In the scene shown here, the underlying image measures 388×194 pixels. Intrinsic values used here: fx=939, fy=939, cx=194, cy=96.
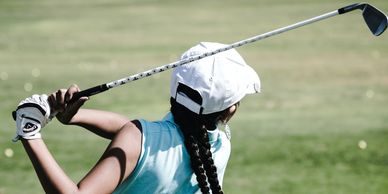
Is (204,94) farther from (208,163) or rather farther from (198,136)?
(208,163)

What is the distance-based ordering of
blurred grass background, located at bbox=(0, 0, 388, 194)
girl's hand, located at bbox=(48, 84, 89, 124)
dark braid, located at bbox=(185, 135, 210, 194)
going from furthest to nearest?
blurred grass background, located at bbox=(0, 0, 388, 194) < dark braid, located at bbox=(185, 135, 210, 194) < girl's hand, located at bbox=(48, 84, 89, 124)

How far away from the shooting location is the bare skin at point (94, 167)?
10.2 ft

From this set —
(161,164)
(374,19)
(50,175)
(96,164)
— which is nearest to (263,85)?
(374,19)

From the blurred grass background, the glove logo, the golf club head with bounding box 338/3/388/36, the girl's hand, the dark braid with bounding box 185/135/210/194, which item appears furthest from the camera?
the blurred grass background

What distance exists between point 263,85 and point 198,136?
364 inches

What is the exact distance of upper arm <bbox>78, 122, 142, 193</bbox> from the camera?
125 inches

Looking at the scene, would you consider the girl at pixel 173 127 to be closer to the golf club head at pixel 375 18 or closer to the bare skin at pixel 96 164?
the bare skin at pixel 96 164

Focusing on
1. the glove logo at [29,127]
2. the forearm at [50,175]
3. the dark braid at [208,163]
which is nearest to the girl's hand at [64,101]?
the glove logo at [29,127]

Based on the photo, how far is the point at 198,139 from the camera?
3574 millimetres

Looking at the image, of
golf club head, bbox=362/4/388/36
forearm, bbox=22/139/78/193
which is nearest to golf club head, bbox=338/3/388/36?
golf club head, bbox=362/4/388/36

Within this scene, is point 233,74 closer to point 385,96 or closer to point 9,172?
point 9,172

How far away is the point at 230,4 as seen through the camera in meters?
30.5

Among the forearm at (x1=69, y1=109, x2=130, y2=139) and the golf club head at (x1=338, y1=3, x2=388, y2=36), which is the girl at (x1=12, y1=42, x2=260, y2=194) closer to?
the forearm at (x1=69, y1=109, x2=130, y2=139)

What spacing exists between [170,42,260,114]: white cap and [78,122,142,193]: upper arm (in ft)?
0.86
